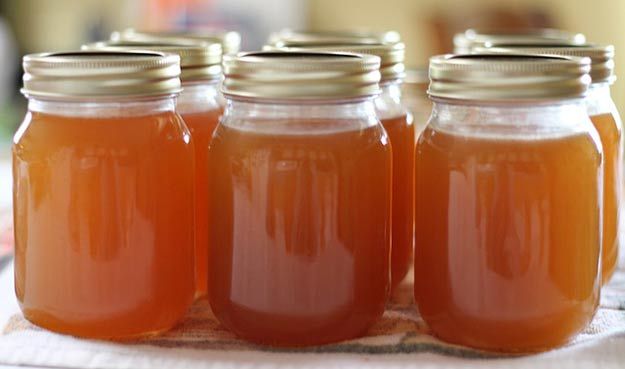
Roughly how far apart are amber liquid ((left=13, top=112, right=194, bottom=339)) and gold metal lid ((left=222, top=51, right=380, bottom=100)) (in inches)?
3.4

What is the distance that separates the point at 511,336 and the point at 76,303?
1.12 feet

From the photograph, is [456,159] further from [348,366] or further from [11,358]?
[11,358]

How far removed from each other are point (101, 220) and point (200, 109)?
171 millimetres

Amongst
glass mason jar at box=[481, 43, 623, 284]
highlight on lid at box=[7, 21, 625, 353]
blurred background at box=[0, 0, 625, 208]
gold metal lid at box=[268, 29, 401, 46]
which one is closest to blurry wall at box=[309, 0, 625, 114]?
blurred background at box=[0, 0, 625, 208]

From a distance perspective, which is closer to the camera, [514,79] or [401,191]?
[514,79]

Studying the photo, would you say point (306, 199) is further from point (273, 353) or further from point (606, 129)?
point (606, 129)

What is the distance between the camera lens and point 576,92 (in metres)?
0.76

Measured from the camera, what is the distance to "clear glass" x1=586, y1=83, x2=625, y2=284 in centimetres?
95

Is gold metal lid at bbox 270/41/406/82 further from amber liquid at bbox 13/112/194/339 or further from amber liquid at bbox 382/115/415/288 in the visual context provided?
amber liquid at bbox 13/112/194/339

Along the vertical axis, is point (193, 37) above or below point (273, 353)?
above

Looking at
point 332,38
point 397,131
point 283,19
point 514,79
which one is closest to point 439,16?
point 283,19

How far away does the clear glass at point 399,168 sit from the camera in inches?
36.7

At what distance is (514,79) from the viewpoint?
748 millimetres

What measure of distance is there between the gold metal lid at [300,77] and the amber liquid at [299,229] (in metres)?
0.03
